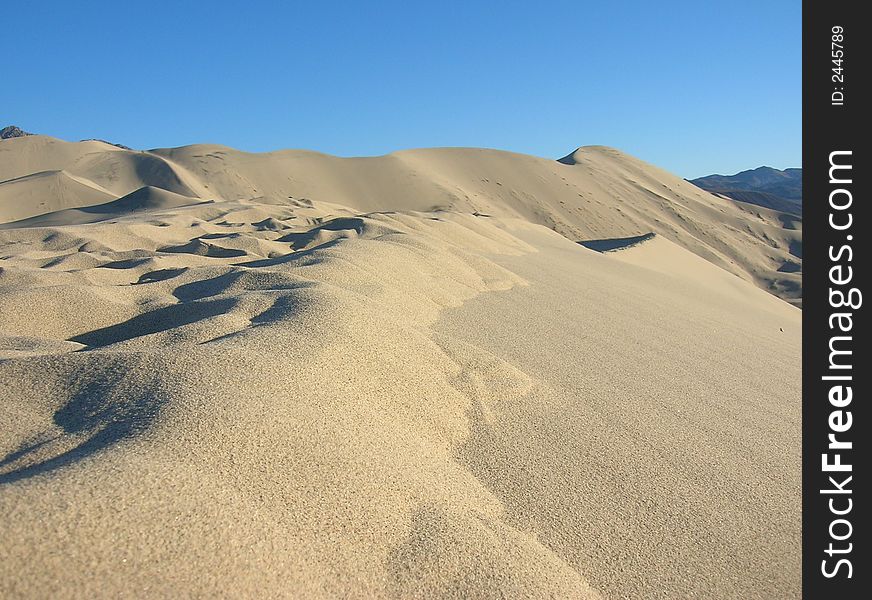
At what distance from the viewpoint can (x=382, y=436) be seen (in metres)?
1.81

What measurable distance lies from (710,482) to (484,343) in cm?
127

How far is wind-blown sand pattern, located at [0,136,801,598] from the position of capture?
1.21 metres

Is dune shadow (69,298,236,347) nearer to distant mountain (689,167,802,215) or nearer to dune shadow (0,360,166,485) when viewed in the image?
dune shadow (0,360,166,485)

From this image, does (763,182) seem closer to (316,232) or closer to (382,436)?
(316,232)

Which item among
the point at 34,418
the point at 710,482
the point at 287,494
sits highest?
the point at 34,418

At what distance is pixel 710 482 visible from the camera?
2.04 m

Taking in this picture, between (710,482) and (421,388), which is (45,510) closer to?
(421,388)

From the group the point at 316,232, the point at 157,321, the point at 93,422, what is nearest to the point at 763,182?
the point at 316,232

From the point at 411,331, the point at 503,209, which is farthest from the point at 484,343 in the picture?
the point at 503,209

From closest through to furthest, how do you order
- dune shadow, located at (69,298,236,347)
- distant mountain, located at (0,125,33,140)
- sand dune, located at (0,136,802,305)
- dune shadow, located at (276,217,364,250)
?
dune shadow, located at (69,298,236,347), dune shadow, located at (276,217,364,250), sand dune, located at (0,136,802,305), distant mountain, located at (0,125,33,140)

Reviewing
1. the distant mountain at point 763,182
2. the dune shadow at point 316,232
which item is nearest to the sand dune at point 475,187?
the dune shadow at point 316,232

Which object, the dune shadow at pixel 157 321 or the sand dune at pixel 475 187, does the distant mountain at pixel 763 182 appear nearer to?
the sand dune at pixel 475 187

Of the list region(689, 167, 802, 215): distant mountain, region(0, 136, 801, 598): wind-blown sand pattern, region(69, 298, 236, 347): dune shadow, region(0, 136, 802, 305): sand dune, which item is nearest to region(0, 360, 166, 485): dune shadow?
region(0, 136, 801, 598): wind-blown sand pattern

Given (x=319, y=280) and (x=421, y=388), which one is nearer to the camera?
(x=421, y=388)
